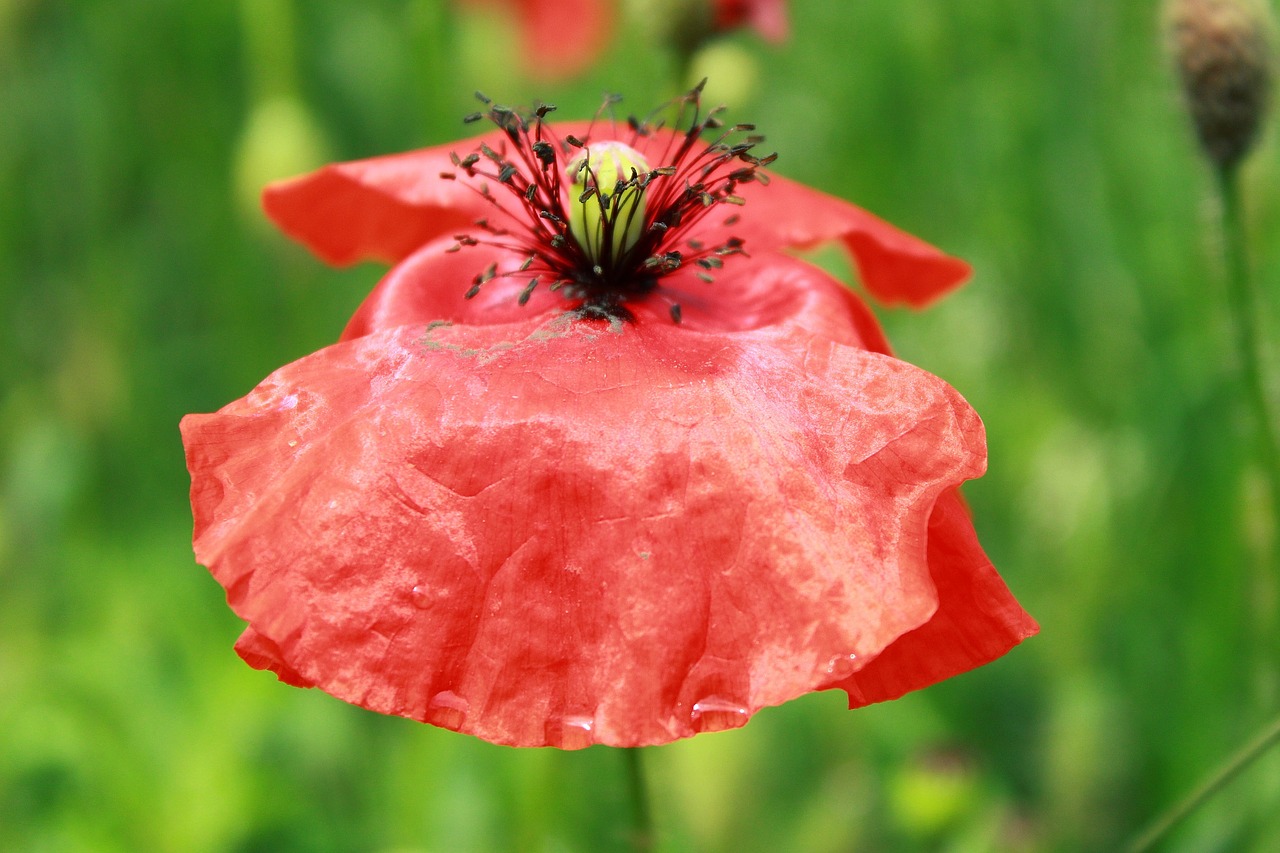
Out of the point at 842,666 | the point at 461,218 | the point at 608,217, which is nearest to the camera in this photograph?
the point at 842,666

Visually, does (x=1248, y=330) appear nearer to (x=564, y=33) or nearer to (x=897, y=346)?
(x=897, y=346)

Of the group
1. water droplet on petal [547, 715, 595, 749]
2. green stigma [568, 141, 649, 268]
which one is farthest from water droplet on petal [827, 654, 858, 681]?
green stigma [568, 141, 649, 268]

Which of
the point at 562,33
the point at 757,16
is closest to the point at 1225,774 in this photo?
the point at 757,16

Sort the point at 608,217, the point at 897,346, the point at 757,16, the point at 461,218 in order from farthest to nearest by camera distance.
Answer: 1. the point at 897,346
2. the point at 757,16
3. the point at 461,218
4. the point at 608,217

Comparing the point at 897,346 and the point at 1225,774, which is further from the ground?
the point at 1225,774

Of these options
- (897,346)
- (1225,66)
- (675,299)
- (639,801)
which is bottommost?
(897,346)

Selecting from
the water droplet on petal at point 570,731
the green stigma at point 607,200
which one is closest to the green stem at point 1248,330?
the green stigma at point 607,200

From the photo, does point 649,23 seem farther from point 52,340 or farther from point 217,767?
point 52,340
